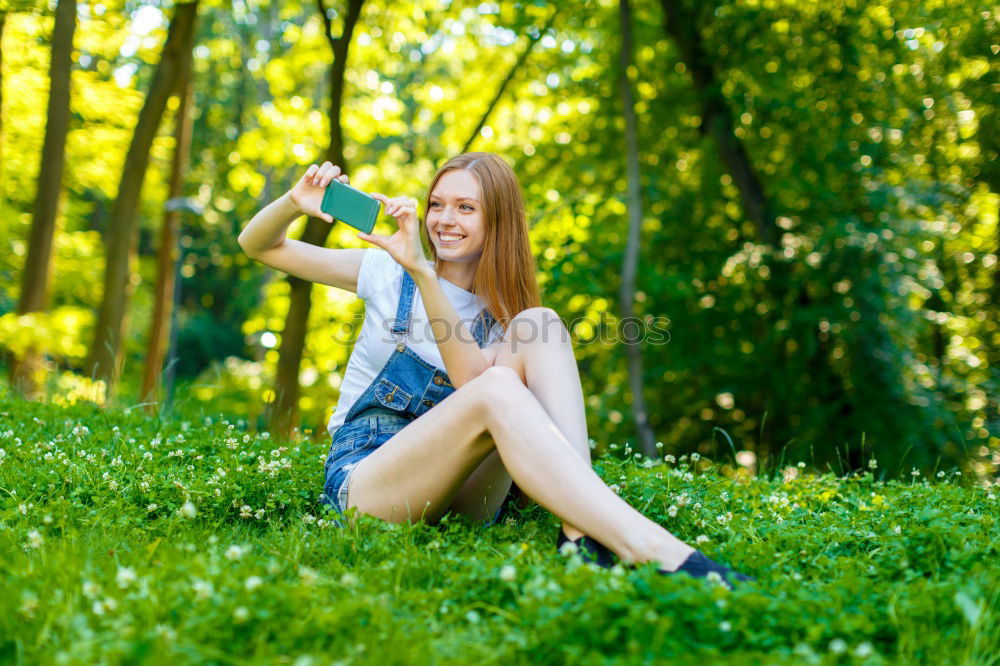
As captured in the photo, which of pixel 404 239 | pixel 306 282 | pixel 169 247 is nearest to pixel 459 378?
pixel 404 239

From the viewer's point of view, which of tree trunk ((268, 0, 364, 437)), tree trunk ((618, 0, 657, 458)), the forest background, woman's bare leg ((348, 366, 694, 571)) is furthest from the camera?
tree trunk ((268, 0, 364, 437))

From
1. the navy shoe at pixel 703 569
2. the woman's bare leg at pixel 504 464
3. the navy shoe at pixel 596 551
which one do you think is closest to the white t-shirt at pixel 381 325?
the woman's bare leg at pixel 504 464

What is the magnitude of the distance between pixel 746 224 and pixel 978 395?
2.71m

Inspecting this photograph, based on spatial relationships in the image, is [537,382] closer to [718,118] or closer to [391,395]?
[391,395]

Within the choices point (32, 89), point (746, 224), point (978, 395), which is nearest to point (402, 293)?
point (978, 395)

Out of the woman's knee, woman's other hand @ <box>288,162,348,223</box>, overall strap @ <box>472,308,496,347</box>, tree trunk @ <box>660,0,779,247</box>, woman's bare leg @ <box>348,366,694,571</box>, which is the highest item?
tree trunk @ <box>660,0,779,247</box>

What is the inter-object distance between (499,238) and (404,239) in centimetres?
55

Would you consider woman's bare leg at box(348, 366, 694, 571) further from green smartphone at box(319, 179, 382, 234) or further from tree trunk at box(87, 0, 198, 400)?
tree trunk at box(87, 0, 198, 400)

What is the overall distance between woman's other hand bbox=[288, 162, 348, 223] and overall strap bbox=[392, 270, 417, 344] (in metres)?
0.37

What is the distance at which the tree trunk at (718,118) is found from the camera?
779 cm

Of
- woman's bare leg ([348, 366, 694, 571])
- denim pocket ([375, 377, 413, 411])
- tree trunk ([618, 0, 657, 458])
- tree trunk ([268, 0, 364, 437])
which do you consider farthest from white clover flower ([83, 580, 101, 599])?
tree trunk ([268, 0, 364, 437])

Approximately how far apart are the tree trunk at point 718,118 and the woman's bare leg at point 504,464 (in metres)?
5.95

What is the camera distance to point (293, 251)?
321cm

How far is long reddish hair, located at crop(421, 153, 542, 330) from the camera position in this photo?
10.4 ft
